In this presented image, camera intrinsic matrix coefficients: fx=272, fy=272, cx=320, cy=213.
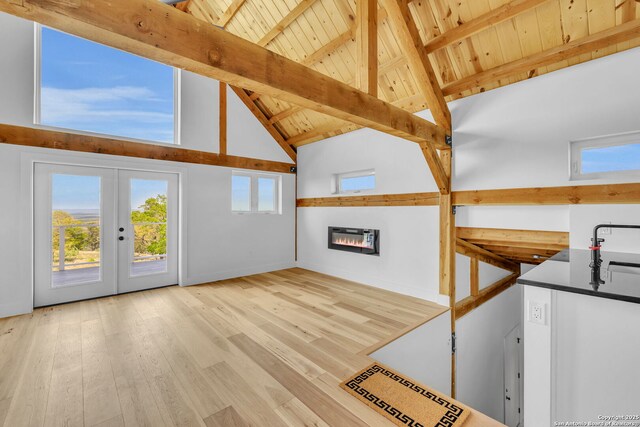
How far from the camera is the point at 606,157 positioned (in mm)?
2646

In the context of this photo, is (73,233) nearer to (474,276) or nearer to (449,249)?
(449,249)

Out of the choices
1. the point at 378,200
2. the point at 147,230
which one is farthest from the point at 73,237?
the point at 378,200

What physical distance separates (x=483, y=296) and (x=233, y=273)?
419 cm

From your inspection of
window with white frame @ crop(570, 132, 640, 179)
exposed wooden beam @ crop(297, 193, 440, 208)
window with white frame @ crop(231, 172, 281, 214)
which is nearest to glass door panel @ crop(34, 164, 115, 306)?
window with white frame @ crop(231, 172, 281, 214)

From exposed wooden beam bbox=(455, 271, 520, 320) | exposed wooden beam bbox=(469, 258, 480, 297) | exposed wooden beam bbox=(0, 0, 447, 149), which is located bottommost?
exposed wooden beam bbox=(455, 271, 520, 320)

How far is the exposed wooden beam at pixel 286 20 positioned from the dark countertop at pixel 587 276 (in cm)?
380

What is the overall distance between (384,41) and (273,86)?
95.8 inches

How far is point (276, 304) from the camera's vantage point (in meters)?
3.58

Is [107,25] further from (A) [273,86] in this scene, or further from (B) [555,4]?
(B) [555,4]

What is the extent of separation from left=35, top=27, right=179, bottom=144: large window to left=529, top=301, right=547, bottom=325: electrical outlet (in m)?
4.90

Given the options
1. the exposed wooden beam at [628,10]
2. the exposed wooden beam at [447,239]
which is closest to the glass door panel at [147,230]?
the exposed wooden beam at [447,239]

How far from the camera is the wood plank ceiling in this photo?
247 centimetres

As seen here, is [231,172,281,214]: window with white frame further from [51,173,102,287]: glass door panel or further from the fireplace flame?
[51,173,102,287]: glass door panel

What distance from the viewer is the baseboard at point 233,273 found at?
452 cm
